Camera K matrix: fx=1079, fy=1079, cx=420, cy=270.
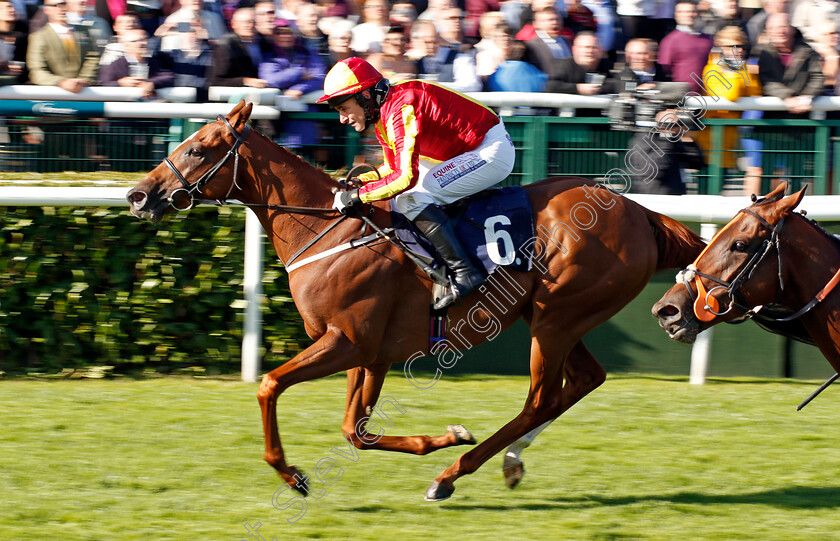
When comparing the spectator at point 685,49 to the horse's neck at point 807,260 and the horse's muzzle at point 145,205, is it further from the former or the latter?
the horse's muzzle at point 145,205

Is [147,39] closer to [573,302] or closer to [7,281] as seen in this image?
[7,281]

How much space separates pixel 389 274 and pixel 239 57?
3096 mm

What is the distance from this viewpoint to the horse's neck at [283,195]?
5.15 m

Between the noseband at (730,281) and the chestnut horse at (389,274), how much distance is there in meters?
0.86

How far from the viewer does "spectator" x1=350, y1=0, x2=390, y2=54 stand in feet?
26.5

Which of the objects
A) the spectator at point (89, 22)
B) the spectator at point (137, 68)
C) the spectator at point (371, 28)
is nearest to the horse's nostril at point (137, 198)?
the spectator at point (137, 68)

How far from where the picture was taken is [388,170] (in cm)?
538

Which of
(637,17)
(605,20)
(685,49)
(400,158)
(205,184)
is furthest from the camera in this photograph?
(637,17)

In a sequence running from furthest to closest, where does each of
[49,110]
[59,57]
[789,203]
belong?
[59,57], [49,110], [789,203]

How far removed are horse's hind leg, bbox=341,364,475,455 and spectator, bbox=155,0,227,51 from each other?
3556 mm

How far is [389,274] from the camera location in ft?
16.6

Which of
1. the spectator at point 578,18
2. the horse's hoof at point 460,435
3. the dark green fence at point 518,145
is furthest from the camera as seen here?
the spectator at point 578,18

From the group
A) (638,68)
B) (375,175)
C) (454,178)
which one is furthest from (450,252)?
(638,68)

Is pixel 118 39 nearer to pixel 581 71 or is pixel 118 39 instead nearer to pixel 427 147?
pixel 581 71
